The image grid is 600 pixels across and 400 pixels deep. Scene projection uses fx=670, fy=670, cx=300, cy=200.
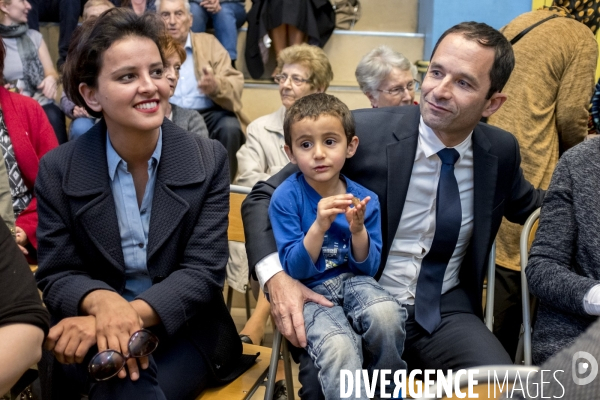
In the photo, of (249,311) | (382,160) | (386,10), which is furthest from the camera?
(386,10)

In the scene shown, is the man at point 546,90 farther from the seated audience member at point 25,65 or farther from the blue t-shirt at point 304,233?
the seated audience member at point 25,65

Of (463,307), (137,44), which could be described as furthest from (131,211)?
(463,307)

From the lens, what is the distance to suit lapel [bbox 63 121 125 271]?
185 cm

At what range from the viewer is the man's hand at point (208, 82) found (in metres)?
4.12

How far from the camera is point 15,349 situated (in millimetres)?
1408

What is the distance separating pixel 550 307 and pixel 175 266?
114 cm

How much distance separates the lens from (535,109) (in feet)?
9.65

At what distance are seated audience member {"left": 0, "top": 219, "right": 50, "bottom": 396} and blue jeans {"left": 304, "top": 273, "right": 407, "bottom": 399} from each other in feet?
2.30

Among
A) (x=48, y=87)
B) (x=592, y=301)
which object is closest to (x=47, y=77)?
(x=48, y=87)

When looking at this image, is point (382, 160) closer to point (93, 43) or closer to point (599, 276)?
point (599, 276)

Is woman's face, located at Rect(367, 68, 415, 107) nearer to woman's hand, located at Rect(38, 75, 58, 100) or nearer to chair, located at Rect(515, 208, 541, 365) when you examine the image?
chair, located at Rect(515, 208, 541, 365)

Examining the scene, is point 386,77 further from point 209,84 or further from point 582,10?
point 209,84

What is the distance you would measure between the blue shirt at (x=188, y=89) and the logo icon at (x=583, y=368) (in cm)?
371

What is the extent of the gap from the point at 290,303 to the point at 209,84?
8.46ft
